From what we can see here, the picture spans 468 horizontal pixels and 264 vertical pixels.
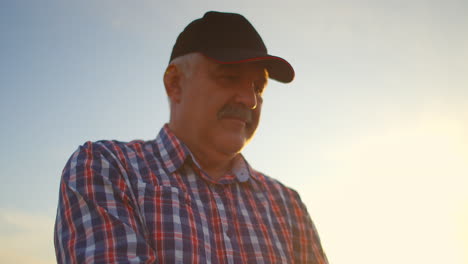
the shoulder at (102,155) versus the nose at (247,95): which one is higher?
the nose at (247,95)

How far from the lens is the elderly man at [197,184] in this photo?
6.23ft

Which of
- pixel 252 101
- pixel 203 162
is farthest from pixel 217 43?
pixel 203 162

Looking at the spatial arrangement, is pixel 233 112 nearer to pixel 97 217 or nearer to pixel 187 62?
pixel 187 62

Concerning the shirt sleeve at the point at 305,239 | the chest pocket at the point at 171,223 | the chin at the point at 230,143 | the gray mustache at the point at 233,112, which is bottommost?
the shirt sleeve at the point at 305,239

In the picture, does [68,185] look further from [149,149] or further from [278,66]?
[278,66]

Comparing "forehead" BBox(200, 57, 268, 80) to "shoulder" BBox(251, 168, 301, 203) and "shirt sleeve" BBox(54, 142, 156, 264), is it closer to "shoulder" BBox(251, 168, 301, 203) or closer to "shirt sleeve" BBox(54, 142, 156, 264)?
"shoulder" BBox(251, 168, 301, 203)

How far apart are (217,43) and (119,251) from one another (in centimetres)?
126

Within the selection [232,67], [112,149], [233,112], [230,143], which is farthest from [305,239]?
[112,149]

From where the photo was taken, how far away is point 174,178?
2.31m

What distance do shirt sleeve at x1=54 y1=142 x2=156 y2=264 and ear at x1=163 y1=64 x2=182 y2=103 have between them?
667 mm

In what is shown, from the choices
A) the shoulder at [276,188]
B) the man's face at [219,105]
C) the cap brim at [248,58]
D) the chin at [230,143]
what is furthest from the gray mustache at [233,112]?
the shoulder at [276,188]

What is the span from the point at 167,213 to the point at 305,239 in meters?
0.91

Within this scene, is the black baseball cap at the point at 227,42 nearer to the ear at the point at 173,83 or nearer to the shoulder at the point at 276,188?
the ear at the point at 173,83

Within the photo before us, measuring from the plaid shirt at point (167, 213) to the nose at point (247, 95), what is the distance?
386mm
